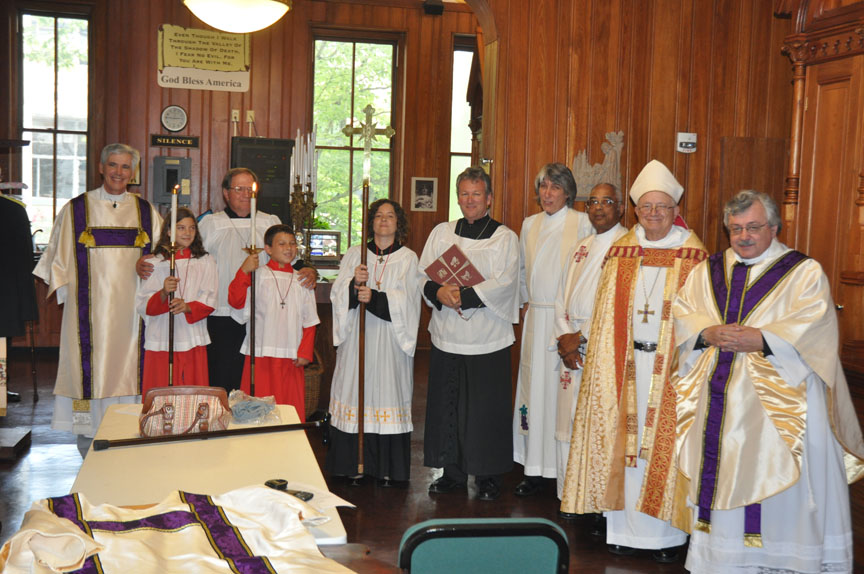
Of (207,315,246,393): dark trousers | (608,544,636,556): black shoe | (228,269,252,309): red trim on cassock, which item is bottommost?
(608,544,636,556): black shoe

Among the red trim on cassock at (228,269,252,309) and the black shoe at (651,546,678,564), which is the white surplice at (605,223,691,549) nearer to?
the black shoe at (651,546,678,564)

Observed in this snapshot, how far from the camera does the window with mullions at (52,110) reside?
30.3ft

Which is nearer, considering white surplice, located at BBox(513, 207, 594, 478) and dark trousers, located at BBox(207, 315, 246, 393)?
white surplice, located at BBox(513, 207, 594, 478)

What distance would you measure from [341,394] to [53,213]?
5.83m

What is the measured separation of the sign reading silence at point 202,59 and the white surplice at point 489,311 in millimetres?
5165

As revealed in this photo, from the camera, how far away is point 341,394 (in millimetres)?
5172

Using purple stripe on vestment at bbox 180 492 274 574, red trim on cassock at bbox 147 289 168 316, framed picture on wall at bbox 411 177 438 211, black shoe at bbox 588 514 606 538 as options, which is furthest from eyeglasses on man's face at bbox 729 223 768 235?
framed picture on wall at bbox 411 177 438 211

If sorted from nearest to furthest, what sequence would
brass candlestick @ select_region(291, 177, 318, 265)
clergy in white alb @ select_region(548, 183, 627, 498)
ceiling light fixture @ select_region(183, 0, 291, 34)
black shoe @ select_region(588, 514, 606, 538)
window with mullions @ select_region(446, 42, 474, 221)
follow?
1. black shoe @ select_region(588, 514, 606, 538)
2. clergy in white alb @ select_region(548, 183, 627, 498)
3. ceiling light fixture @ select_region(183, 0, 291, 34)
4. brass candlestick @ select_region(291, 177, 318, 265)
5. window with mullions @ select_region(446, 42, 474, 221)

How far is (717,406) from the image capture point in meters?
3.69

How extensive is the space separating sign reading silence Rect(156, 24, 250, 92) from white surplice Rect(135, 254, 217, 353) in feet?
14.8

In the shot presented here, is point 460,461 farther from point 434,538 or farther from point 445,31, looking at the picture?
point 445,31

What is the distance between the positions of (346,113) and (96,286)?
5.18m

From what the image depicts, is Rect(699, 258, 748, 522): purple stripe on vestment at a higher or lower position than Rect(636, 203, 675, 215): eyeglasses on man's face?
lower

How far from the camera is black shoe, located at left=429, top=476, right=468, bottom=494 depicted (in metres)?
5.08
